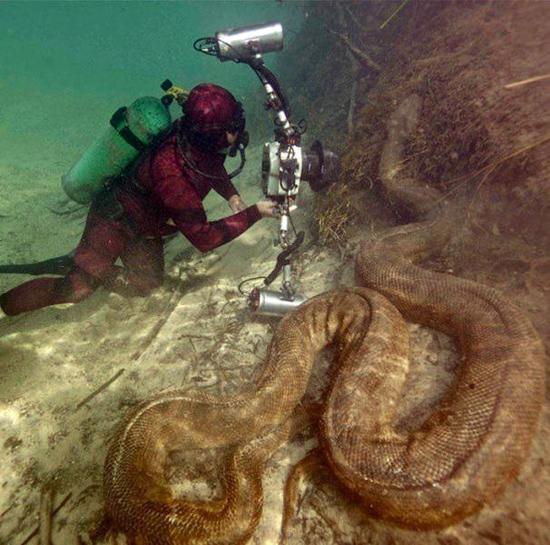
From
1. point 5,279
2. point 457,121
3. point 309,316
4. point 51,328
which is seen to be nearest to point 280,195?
point 309,316

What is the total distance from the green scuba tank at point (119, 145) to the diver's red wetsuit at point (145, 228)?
0.68m

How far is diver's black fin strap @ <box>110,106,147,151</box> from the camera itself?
5.91 metres

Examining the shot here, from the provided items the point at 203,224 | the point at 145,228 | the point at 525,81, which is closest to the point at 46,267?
the point at 145,228

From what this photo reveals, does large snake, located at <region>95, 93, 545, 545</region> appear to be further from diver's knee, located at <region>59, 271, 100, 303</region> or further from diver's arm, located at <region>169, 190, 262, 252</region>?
A: diver's knee, located at <region>59, 271, 100, 303</region>

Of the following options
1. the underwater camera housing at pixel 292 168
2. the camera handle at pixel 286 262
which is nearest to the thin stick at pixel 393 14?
Answer: the underwater camera housing at pixel 292 168

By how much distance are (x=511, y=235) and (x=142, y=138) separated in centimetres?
607

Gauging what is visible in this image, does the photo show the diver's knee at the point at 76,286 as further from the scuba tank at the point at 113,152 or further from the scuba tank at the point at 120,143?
the scuba tank at the point at 120,143

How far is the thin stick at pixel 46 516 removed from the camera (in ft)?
10.8

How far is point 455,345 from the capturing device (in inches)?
169

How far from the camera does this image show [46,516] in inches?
136

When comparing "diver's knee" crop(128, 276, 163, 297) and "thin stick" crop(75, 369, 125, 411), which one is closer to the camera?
"thin stick" crop(75, 369, 125, 411)

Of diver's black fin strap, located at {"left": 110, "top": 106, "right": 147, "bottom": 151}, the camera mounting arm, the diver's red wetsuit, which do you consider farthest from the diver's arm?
diver's black fin strap, located at {"left": 110, "top": 106, "right": 147, "bottom": 151}

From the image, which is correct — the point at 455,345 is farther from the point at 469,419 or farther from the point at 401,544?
the point at 401,544

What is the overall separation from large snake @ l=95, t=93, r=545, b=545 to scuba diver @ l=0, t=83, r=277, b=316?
2.02 metres
